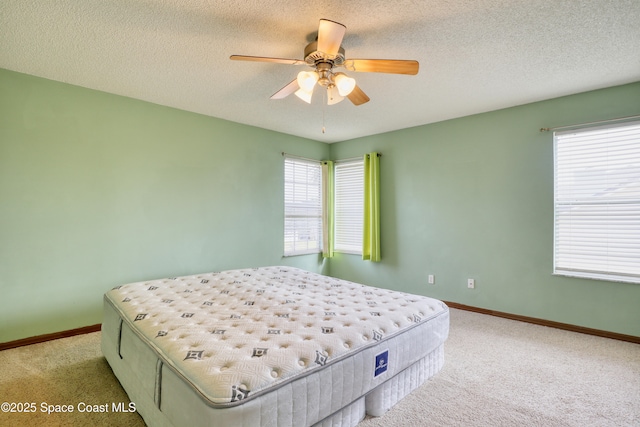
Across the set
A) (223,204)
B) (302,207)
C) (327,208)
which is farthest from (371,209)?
(223,204)

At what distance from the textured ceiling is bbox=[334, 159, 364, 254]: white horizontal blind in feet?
6.10

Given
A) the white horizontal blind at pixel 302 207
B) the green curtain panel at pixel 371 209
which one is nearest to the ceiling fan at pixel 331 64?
the green curtain panel at pixel 371 209

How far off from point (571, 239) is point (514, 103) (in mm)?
1625

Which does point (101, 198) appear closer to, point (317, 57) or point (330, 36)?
point (317, 57)

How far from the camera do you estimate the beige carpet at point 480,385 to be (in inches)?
73.4

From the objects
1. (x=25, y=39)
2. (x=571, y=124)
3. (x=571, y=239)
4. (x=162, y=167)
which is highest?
(x=25, y=39)

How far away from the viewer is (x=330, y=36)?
1843mm

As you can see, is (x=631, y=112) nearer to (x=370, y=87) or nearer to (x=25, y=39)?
(x=370, y=87)

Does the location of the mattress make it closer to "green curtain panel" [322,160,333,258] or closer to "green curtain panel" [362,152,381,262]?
"green curtain panel" [362,152,381,262]

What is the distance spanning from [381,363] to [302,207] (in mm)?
3660

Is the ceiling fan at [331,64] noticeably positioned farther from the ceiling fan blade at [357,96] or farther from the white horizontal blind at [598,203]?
the white horizontal blind at [598,203]

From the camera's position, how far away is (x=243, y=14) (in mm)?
2006

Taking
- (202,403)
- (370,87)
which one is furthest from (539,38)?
(202,403)

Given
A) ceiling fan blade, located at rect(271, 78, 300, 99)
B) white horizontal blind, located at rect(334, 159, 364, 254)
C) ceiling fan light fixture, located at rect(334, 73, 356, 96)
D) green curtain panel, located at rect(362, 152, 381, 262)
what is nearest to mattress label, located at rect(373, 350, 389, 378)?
ceiling fan light fixture, located at rect(334, 73, 356, 96)
